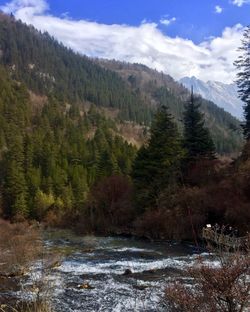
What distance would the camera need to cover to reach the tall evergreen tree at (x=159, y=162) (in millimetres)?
55312

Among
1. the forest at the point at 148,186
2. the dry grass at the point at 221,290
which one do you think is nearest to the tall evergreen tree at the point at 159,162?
the forest at the point at 148,186

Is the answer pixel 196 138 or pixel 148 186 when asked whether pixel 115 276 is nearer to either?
pixel 148 186

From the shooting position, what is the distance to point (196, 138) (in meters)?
58.5

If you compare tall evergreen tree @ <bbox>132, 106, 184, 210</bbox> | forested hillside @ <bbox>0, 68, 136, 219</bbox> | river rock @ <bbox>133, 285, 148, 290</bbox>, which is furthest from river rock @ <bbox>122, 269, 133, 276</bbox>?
forested hillside @ <bbox>0, 68, 136, 219</bbox>

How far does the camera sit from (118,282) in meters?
24.9

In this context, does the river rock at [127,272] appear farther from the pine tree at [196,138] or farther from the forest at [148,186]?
the pine tree at [196,138]

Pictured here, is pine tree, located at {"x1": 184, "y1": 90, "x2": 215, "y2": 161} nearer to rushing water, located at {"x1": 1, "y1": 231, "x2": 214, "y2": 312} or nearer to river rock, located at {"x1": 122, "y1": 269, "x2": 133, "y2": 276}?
rushing water, located at {"x1": 1, "y1": 231, "x2": 214, "y2": 312}

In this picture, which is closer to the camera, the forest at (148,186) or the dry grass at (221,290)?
the dry grass at (221,290)

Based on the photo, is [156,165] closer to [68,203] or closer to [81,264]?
[81,264]

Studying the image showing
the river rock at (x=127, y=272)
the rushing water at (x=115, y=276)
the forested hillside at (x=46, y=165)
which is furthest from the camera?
the forested hillside at (x=46, y=165)

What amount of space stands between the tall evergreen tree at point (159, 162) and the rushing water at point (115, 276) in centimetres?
1348

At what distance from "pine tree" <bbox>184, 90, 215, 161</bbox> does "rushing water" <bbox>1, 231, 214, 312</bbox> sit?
1814 centimetres

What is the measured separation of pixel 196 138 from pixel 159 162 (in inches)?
257

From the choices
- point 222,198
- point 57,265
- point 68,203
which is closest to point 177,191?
point 222,198
